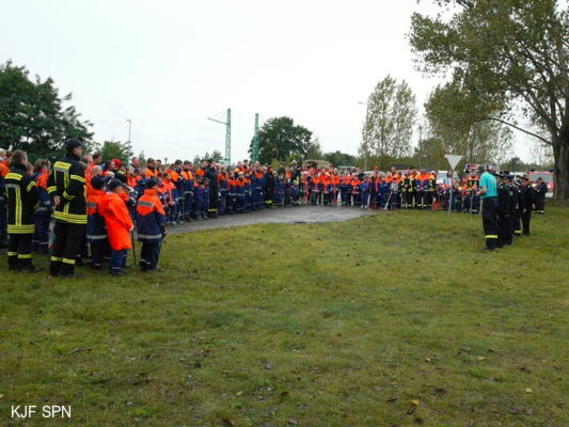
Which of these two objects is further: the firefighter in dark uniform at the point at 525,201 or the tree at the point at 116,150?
the tree at the point at 116,150

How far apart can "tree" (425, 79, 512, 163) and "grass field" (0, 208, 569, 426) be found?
820 inches

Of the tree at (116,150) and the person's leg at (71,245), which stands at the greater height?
the tree at (116,150)

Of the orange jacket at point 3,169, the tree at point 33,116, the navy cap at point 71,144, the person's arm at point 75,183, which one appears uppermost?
the tree at point 33,116

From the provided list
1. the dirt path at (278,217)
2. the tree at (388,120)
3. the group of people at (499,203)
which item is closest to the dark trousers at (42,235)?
the dirt path at (278,217)

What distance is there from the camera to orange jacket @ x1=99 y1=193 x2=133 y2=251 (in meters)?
11.7

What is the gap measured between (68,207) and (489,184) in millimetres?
12083

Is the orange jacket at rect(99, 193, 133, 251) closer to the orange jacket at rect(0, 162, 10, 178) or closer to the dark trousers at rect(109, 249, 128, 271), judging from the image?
the dark trousers at rect(109, 249, 128, 271)

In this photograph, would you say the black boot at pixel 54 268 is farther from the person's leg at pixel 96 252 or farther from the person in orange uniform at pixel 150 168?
the person in orange uniform at pixel 150 168

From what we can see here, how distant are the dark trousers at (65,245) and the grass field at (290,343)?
17.3 inches

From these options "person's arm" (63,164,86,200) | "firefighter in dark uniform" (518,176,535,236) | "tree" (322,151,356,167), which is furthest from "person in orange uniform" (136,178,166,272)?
"tree" (322,151,356,167)

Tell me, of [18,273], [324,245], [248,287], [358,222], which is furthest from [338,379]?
[358,222]

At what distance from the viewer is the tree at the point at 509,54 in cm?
3005

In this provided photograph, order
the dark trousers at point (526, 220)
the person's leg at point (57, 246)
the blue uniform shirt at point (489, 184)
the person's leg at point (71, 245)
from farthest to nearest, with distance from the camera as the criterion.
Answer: the dark trousers at point (526, 220)
the blue uniform shirt at point (489, 184)
the person's leg at point (57, 246)
the person's leg at point (71, 245)

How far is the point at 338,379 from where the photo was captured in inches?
268
